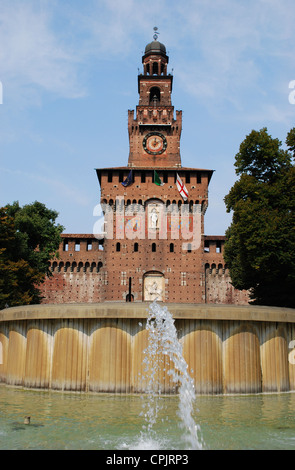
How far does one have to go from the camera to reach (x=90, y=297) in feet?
141

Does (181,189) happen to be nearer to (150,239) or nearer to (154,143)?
(150,239)

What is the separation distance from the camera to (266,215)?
21.2m

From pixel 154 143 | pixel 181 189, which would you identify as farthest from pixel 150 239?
pixel 154 143

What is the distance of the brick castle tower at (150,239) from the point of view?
131 feet

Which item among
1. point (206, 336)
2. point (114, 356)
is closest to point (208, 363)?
point (206, 336)

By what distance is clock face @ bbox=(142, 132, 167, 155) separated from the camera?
43781mm

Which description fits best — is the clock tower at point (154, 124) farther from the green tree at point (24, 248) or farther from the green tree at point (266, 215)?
the green tree at point (266, 215)

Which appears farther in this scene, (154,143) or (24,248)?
(154,143)

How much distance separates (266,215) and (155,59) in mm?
32344

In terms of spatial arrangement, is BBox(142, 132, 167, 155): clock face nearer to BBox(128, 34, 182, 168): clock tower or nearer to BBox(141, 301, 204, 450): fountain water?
BBox(128, 34, 182, 168): clock tower

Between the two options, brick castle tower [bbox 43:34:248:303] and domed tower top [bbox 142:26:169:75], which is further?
domed tower top [bbox 142:26:169:75]

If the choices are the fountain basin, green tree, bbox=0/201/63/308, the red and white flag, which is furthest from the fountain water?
the red and white flag

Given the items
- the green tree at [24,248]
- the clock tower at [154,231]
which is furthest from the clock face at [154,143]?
the green tree at [24,248]
